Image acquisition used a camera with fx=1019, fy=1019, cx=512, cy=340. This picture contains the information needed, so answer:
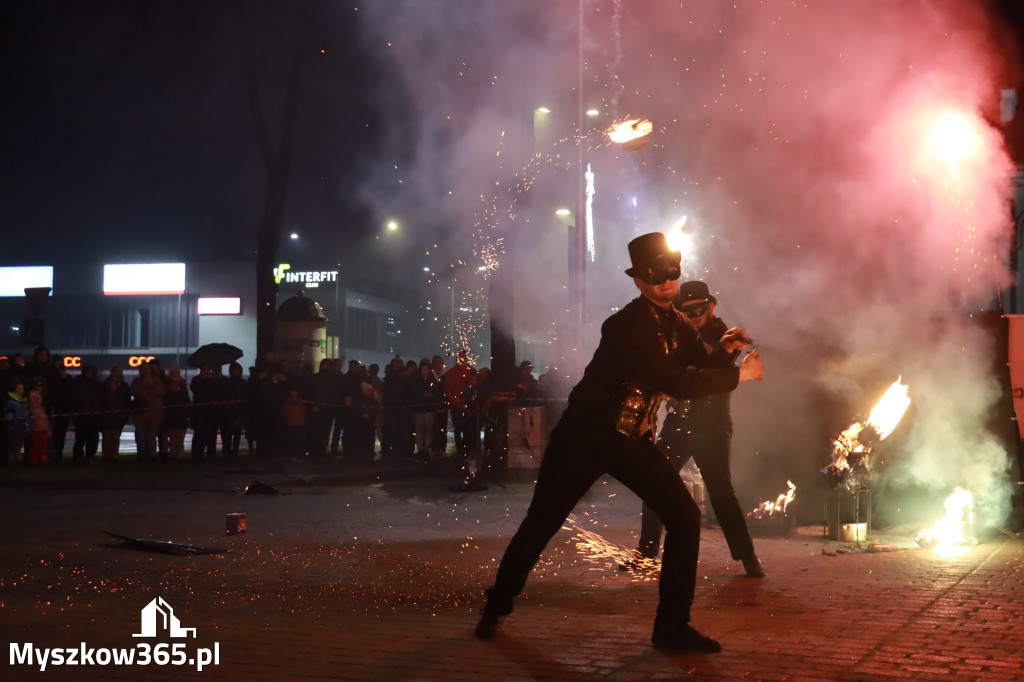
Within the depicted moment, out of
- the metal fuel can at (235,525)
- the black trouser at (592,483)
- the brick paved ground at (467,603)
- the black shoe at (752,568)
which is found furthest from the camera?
the metal fuel can at (235,525)

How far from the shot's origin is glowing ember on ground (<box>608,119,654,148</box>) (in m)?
13.1

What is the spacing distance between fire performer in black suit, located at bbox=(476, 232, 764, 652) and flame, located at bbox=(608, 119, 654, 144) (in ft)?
28.6

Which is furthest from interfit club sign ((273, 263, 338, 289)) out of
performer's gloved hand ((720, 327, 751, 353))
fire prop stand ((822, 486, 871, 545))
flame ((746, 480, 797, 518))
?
performer's gloved hand ((720, 327, 751, 353))

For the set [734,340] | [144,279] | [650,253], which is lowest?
[734,340]

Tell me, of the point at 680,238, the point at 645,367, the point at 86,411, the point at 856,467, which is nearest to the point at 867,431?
the point at 856,467

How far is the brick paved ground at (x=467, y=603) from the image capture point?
12.9 feet

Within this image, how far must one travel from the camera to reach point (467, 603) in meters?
5.25

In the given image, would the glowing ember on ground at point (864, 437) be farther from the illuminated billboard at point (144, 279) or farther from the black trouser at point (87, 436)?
the illuminated billboard at point (144, 279)

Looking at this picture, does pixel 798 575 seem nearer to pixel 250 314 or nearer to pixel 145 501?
pixel 145 501

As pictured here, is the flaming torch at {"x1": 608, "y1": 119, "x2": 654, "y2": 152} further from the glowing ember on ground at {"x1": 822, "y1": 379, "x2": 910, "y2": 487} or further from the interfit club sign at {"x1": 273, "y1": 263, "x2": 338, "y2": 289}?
the interfit club sign at {"x1": 273, "y1": 263, "x2": 338, "y2": 289}
